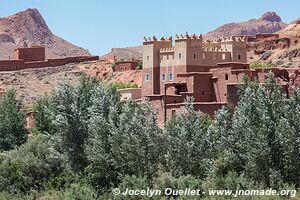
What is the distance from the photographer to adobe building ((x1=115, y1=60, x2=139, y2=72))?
162ft

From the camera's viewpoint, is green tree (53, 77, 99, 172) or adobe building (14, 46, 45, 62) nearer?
green tree (53, 77, 99, 172)

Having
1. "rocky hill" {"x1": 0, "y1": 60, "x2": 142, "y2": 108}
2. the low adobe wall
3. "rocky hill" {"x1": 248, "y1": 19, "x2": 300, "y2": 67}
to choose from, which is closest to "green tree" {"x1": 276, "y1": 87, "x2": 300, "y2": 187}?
"rocky hill" {"x1": 248, "y1": 19, "x2": 300, "y2": 67}

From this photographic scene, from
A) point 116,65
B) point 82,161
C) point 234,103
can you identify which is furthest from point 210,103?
point 116,65

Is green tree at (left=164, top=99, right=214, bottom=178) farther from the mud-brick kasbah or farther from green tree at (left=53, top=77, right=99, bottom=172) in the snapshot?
the mud-brick kasbah

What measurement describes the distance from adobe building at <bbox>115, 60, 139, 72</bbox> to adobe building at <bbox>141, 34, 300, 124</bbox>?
39.8ft

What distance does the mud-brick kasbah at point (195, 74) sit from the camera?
3142 centimetres

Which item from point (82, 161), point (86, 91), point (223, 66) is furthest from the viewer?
point (223, 66)

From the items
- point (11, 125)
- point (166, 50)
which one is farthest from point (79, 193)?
point (166, 50)

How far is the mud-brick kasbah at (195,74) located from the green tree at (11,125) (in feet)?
18.5

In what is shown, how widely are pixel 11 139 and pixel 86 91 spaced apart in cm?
567

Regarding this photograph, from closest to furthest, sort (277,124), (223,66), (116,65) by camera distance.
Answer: (277,124), (223,66), (116,65)

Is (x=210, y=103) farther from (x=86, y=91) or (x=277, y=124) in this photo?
(x=277, y=124)

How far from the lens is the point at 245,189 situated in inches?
846

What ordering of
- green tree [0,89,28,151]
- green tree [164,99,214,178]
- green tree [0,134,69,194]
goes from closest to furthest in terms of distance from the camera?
1. green tree [164,99,214,178]
2. green tree [0,134,69,194]
3. green tree [0,89,28,151]
